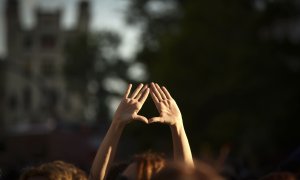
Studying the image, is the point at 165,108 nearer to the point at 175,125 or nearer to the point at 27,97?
the point at 175,125

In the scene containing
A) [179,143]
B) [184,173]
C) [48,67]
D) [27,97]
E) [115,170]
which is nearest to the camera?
[184,173]

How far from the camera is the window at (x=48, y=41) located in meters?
106

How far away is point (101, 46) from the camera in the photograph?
79250 millimetres

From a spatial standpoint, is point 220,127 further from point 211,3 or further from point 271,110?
point 211,3

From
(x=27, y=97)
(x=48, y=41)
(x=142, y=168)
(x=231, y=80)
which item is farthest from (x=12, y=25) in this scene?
(x=142, y=168)

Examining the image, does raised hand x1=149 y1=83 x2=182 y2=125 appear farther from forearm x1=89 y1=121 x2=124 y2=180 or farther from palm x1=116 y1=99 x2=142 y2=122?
forearm x1=89 y1=121 x2=124 y2=180

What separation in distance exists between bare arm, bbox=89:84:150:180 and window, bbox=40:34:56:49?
101 metres

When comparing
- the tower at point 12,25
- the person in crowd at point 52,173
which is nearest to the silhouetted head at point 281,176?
the person in crowd at point 52,173

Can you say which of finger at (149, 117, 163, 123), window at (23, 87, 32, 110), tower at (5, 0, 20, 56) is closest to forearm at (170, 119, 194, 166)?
finger at (149, 117, 163, 123)

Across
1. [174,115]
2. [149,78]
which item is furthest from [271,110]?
[174,115]

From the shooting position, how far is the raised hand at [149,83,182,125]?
5.34m

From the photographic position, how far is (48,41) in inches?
4220

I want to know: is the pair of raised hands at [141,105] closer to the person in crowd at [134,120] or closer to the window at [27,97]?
the person in crowd at [134,120]

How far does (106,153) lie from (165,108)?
0.42m
